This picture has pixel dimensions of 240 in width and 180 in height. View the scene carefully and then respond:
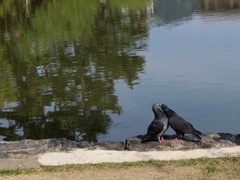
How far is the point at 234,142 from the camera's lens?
32.6 feet

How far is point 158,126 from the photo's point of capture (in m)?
10.1

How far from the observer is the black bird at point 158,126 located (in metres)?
10.1

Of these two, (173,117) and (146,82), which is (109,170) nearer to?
(173,117)

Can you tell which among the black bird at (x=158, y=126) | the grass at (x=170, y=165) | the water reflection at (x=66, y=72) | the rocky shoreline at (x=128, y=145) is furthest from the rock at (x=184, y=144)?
the water reflection at (x=66, y=72)

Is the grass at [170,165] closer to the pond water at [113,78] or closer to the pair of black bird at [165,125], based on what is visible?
the pair of black bird at [165,125]

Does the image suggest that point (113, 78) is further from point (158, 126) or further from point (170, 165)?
point (170, 165)

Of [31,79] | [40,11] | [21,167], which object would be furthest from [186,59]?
[40,11]

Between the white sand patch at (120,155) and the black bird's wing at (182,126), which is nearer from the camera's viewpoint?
the white sand patch at (120,155)

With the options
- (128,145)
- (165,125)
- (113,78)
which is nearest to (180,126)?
(165,125)

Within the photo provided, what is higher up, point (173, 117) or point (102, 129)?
point (173, 117)

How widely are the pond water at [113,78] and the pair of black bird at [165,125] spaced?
2.23 meters

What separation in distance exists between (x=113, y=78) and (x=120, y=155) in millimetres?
9167

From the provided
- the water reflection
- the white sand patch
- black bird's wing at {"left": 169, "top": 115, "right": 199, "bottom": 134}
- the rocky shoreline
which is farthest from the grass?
the water reflection

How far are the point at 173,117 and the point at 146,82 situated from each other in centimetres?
726
